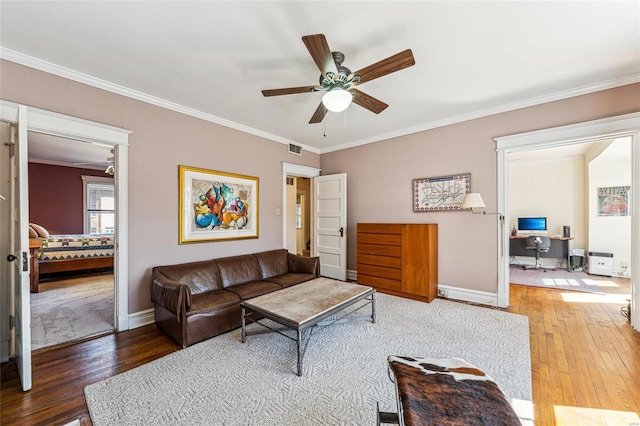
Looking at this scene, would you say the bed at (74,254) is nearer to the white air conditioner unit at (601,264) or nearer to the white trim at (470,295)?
the white trim at (470,295)

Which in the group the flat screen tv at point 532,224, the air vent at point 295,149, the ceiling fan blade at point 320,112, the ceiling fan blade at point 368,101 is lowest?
the flat screen tv at point 532,224

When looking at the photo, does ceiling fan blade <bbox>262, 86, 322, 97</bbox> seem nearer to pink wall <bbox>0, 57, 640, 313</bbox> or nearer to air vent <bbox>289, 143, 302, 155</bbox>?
pink wall <bbox>0, 57, 640, 313</bbox>

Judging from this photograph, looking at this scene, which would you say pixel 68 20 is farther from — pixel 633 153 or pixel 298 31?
pixel 633 153

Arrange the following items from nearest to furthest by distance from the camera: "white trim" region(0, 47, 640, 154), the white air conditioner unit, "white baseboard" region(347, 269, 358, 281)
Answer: "white trim" region(0, 47, 640, 154)
"white baseboard" region(347, 269, 358, 281)
the white air conditioner unit

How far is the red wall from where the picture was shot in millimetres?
6074

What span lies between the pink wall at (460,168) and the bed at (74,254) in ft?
17.3

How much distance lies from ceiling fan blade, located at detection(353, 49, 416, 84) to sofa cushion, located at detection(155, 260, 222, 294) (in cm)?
273

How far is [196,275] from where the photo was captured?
10.1 ft

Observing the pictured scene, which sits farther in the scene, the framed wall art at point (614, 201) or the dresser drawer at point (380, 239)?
the framed wall art at point (614, 201)

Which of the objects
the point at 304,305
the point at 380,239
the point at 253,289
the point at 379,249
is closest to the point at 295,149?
the point at 380,239

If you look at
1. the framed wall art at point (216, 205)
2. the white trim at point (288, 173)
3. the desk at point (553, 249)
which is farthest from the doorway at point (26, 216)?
the desk at point (553, 249)

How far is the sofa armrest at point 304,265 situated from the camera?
3.95m

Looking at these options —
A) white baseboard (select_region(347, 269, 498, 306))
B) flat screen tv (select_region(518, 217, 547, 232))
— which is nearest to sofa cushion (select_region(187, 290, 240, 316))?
white baseboard (select_region(347, 269, 498, 306))

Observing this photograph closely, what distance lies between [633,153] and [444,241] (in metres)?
2.18
